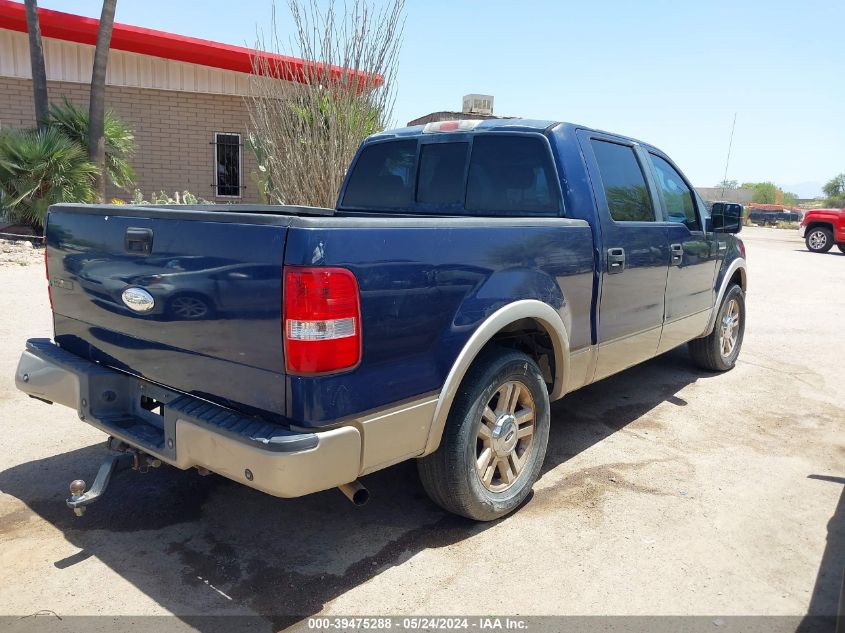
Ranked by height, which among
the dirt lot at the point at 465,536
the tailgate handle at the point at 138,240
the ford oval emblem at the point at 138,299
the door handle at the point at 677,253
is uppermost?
the tailgate handle at the point at 138,240

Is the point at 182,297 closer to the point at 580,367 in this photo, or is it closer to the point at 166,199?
the point at 580,367

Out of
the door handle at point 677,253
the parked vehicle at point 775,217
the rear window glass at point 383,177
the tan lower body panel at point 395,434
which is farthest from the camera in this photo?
the parked vehicle at point 775,217

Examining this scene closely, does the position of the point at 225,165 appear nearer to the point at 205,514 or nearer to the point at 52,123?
the point at 52,123

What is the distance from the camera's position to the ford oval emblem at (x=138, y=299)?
113 inches

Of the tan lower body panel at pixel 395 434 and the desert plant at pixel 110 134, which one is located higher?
the desert plant at pixel 110 134

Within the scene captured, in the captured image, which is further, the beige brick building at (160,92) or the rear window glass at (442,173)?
the beige brick building at (160,92)

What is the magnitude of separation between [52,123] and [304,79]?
5.81 metres

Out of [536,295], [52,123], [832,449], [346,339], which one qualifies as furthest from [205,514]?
[52,123]

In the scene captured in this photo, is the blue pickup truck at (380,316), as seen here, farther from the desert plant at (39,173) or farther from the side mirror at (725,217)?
the desert plant at (39,173)

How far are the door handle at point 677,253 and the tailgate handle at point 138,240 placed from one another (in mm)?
3490

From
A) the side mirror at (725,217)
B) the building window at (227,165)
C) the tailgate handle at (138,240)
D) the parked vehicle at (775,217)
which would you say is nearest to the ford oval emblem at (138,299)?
the tailgate handle at (138,240)

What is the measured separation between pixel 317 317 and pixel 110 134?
12347 mm

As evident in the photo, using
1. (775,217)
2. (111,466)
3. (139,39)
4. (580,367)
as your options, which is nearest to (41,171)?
(139,39)

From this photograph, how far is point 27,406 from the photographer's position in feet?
16.1
